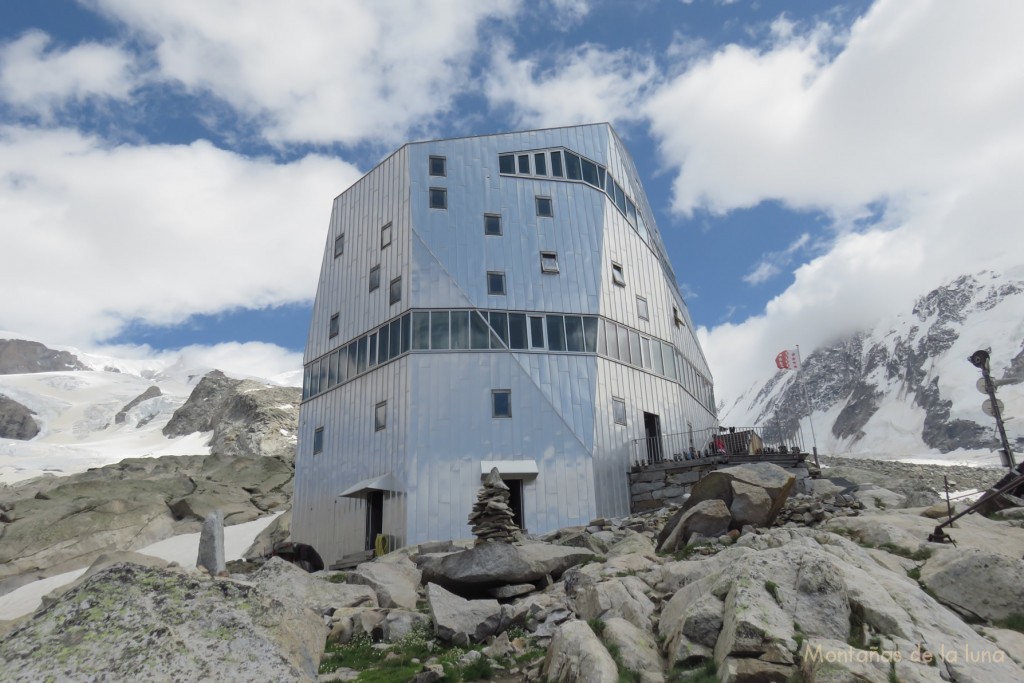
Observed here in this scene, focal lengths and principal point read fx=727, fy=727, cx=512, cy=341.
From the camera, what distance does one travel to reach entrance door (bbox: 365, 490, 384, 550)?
30078 mm

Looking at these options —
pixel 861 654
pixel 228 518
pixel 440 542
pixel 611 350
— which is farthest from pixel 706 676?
pixel 228 518

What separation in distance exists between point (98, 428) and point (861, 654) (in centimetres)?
17742

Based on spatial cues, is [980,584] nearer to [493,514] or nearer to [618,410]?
[493,514]

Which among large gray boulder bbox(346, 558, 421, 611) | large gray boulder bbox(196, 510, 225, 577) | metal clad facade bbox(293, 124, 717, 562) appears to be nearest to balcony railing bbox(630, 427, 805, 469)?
metal clad facade bbox(293, 124, 717, 562)

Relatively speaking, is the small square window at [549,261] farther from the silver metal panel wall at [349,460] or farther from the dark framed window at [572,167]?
the silver metal panel wall at [349,460]

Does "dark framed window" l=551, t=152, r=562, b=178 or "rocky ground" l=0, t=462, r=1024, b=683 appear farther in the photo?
"dark framed window" l=551, t=152, r=562, b=178

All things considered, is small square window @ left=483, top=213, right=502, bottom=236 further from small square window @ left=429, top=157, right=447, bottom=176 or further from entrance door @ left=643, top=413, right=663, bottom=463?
entrance door @ left=643, top=413, right=663, bottom=463

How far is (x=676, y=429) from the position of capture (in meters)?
35.4

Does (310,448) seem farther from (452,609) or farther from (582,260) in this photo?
(452,609)

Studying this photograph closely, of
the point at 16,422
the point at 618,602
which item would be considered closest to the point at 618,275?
the point at 618,602

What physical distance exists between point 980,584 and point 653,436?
22543 millimetres

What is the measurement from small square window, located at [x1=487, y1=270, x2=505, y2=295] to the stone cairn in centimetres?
1191

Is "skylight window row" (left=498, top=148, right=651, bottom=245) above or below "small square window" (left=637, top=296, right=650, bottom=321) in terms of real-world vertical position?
above

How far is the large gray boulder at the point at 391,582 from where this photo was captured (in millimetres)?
16600
